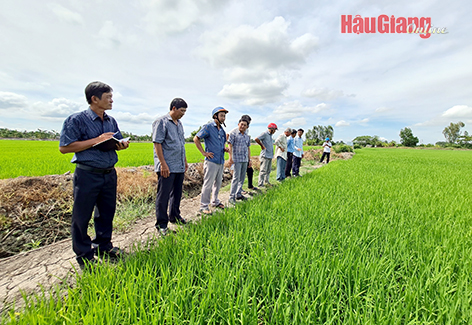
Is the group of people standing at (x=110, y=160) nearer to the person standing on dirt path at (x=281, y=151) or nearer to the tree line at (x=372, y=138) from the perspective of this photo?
the person standing on dirt path at (x=281, y=151)

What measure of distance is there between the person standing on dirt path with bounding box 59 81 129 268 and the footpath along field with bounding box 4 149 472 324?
0.46 meters

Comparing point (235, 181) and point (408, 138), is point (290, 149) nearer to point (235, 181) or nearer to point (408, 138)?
point (235, 181)

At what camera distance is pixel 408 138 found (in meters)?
64.0

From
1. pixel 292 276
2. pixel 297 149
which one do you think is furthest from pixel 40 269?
pixel 297 149

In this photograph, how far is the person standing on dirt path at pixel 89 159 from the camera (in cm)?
165

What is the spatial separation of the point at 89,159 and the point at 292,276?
6.32 ft

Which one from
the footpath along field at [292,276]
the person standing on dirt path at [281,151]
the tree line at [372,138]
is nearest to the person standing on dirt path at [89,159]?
the footpath along field at [292,276]

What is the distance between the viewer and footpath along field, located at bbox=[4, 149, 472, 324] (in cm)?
104

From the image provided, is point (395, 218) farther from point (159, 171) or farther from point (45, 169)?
point (45, 169)

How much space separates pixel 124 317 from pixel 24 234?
2755 millimetres

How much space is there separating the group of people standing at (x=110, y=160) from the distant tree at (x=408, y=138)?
272ft

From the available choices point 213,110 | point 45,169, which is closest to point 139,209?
point 213,110

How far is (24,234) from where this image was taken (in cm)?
259

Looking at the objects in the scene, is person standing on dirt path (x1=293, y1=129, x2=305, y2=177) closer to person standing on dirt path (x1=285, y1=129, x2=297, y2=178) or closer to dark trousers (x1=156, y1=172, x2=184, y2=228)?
person standing on dirt path (x1=285, y1=129, x2=297, y2=178)
